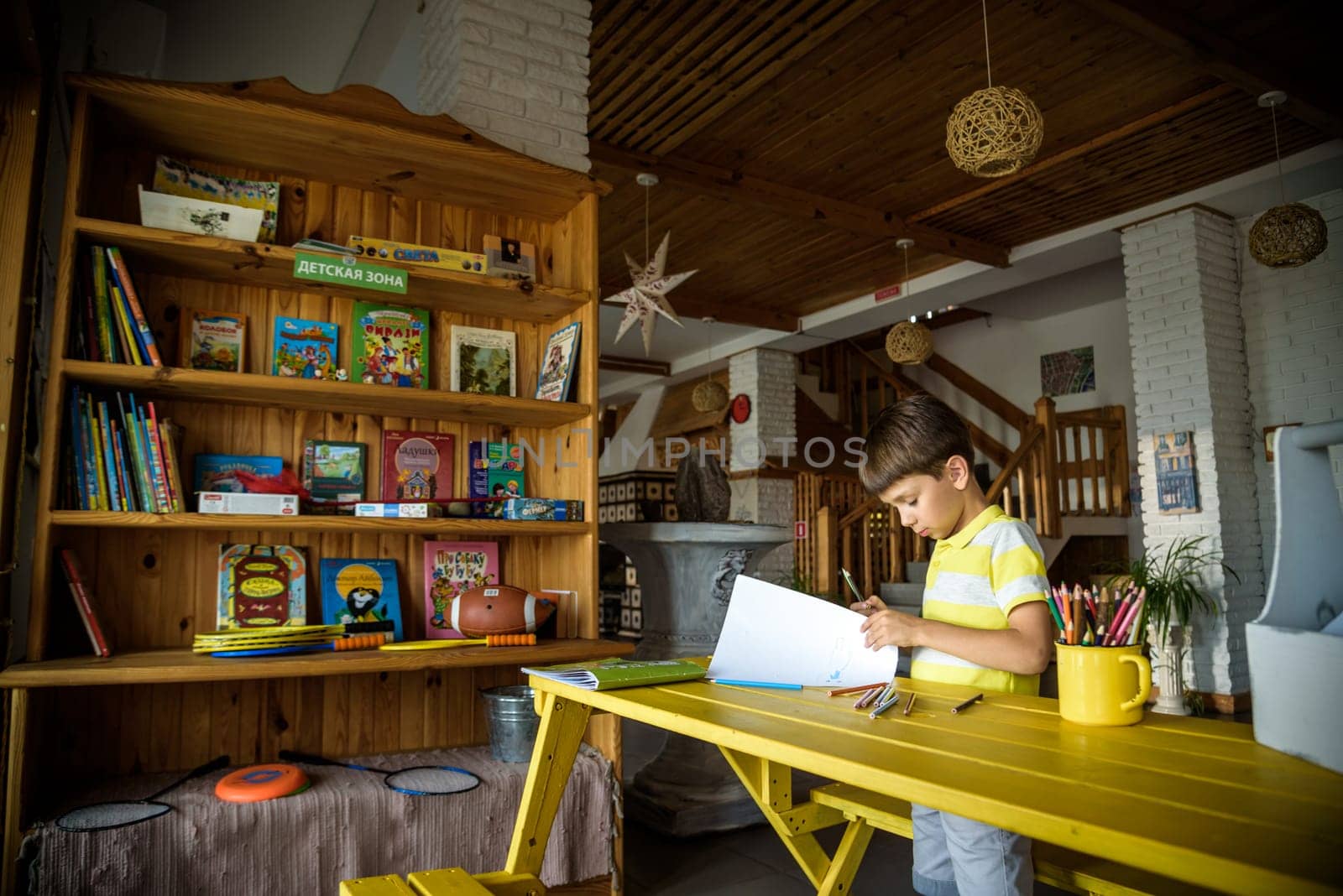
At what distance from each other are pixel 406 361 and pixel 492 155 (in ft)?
2.22

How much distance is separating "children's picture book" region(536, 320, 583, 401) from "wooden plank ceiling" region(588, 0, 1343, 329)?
1883mm

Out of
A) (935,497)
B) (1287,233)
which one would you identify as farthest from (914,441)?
(1287,233)

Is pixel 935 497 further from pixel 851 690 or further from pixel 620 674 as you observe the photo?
pixel 620 674

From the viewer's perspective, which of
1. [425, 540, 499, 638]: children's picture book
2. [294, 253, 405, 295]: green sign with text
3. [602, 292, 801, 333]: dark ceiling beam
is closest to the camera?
[294, 253, 405, 295]: green sign with text

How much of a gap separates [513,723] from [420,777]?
0.88 ft

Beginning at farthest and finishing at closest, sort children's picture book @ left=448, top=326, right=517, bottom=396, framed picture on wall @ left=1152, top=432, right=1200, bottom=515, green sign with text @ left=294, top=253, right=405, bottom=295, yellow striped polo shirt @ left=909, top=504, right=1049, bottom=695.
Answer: framed picture on wall @ left=1152, top=432, right=1200, bottom=515 → children's picture book @ left=448, top=326, right=517, bottom=396 → green sign with text @ left=294, top=253, right=405, bottom=295 → yellow striped polo shirt @ left=909, top=504, right=1049, bottom=695

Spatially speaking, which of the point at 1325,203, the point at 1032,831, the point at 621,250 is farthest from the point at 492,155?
the point at 1325,203

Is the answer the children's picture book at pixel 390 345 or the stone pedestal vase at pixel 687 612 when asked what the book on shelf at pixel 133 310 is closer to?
the children's picture book at pixel 390 345

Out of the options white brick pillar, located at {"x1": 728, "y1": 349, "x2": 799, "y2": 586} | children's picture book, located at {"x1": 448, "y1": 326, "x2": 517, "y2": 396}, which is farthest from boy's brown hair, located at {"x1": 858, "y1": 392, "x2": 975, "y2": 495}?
white brick pillar, located at {"x1": 728, "y1": 349, "x2": 799, "y2": 586}

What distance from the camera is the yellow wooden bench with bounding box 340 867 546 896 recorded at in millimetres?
1491

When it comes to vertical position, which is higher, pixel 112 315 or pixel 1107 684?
pixel 112 315

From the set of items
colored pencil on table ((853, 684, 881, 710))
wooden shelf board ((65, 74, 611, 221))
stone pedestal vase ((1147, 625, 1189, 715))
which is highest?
wooden shelf board ((65, 74, 611, 221))

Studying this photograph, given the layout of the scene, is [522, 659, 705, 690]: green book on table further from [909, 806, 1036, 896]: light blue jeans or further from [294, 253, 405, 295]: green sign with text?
[294, 253, 405, 295]: green sign with text

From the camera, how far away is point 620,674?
1.39m
